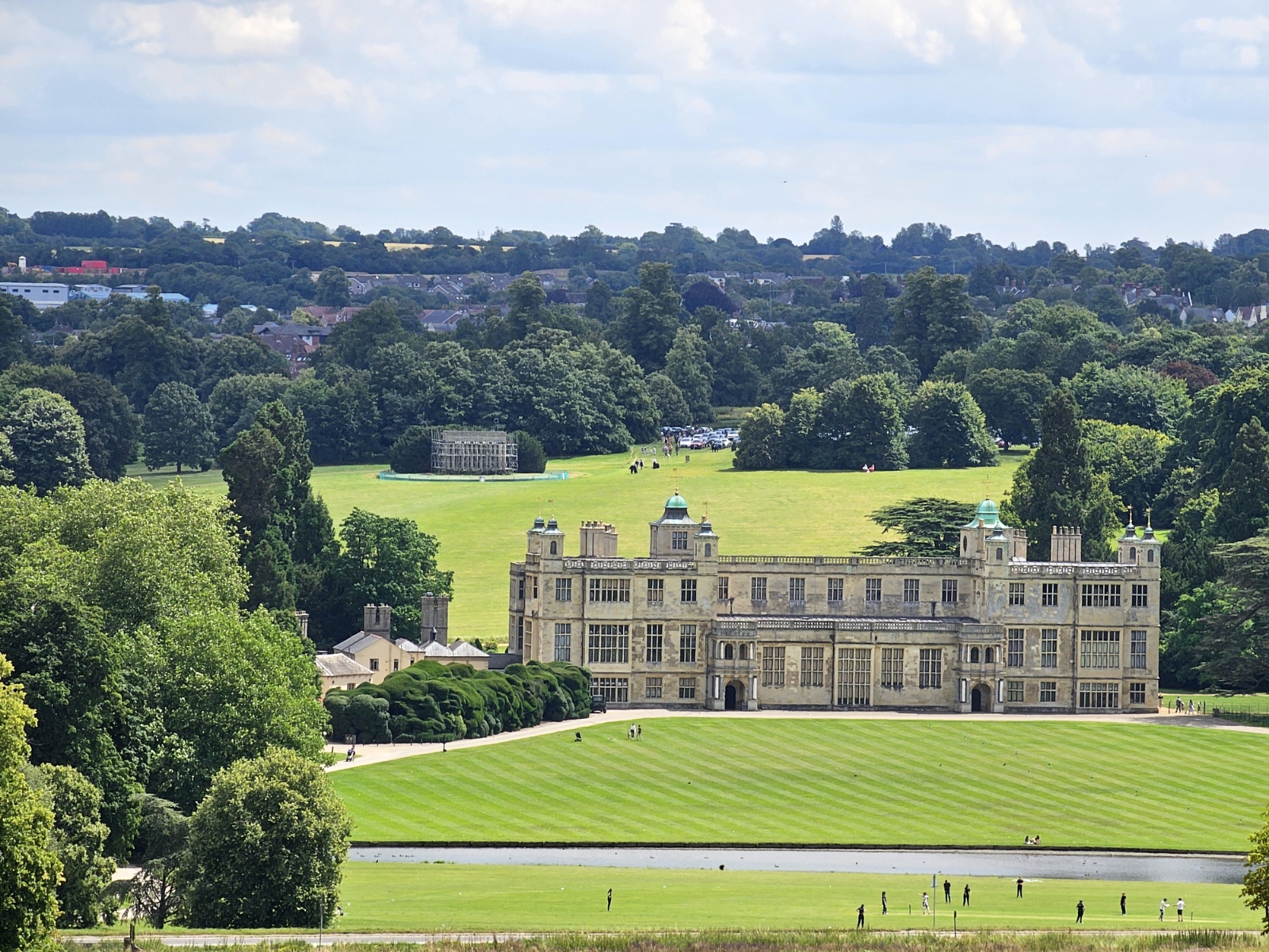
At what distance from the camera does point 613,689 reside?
13962cm

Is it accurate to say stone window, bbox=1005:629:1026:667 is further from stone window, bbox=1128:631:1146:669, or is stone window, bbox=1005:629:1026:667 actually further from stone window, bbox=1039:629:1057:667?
stone window, bbox=1128:631:1146:669

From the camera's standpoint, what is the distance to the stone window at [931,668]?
140750 mm

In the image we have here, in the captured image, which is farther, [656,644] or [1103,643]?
[1103,643]

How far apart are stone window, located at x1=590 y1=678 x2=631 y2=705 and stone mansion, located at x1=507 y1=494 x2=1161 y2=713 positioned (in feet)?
0.26

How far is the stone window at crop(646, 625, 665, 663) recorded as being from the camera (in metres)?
139

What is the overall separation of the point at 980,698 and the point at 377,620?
104 feet

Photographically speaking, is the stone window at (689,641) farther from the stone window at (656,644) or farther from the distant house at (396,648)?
the distant house at (396,648)

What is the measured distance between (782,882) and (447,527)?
99.8m

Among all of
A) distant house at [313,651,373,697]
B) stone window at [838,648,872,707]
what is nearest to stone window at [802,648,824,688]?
stone window at [838,648,872,707]

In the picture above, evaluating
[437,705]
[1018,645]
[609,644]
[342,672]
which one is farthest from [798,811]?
[1018,645]

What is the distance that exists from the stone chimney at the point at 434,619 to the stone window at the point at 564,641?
8.75 m

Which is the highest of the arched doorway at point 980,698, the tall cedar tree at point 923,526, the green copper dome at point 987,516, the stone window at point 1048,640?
the green copper dome at point 987,516

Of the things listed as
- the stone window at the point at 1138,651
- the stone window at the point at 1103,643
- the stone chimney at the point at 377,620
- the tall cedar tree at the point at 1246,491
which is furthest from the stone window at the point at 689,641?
the tall cedar tree at the point at 1246,491

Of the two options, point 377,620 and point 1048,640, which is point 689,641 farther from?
point 1048,640
